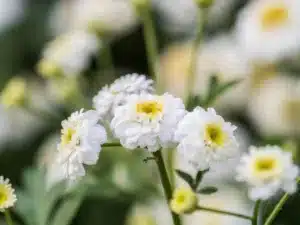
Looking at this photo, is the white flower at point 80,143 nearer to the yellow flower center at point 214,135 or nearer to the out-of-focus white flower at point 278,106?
the yellow flower center at point 214,135

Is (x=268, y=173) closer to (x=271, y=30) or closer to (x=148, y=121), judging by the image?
(x=148, y=121)

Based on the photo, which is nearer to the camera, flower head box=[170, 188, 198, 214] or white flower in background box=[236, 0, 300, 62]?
flower head box=[170, 188, 198, 214]

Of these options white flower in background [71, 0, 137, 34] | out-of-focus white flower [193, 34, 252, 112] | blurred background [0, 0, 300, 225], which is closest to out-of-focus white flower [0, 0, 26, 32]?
blurred background [0, 0, 300, 225]

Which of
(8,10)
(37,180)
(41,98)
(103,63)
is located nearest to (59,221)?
(37,180)

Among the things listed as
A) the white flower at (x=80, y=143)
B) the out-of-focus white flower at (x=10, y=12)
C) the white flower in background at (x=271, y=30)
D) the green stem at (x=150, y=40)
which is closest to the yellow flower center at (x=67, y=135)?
the white flower at (x=80, y=143)

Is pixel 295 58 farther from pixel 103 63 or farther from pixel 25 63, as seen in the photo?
pixel 25 63

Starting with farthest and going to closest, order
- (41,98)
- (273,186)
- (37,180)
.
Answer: (41,98)
(37,180)
(273,186)

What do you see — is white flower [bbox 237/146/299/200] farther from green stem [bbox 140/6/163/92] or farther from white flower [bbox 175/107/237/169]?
green stem [bbox 140/6/163/92]
